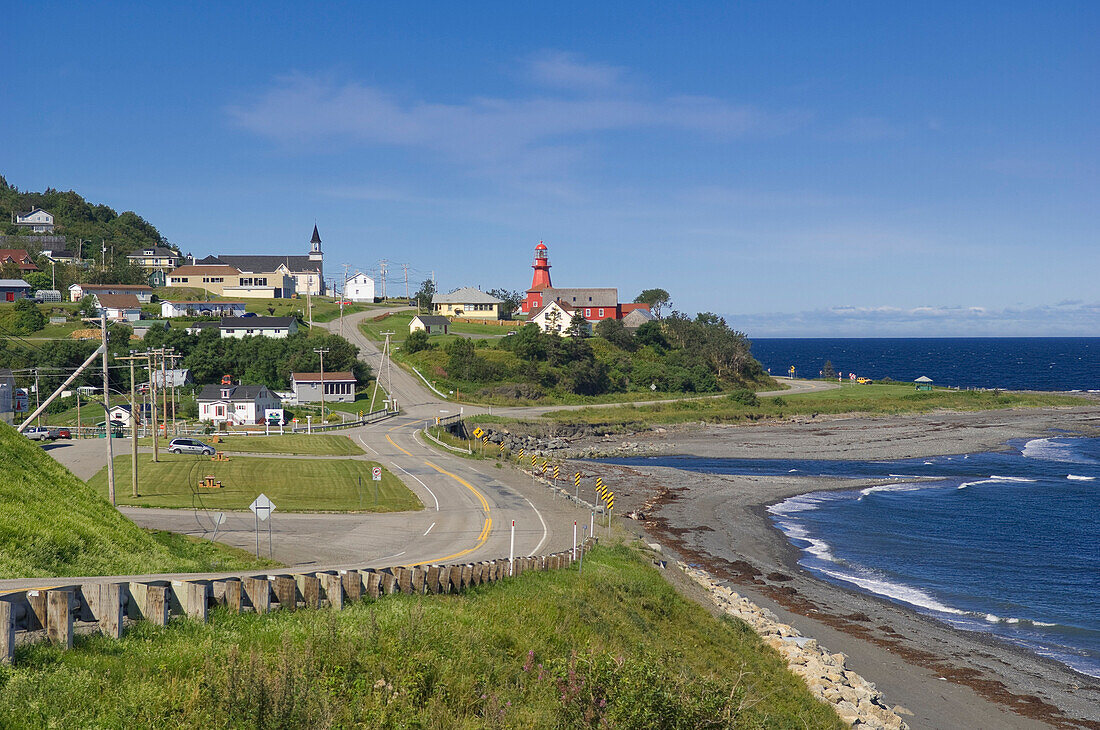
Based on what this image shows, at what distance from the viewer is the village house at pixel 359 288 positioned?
17225cm

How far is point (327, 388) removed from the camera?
288ft

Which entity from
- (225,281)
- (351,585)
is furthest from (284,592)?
(225,281)

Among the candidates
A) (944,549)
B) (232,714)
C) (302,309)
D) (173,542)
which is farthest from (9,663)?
(302,309)

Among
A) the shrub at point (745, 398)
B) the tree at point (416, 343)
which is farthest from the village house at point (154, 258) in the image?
the shrub at point (745, 398)

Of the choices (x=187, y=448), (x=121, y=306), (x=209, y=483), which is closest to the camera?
(x=209, y=483)

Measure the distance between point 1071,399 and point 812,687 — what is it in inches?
4673

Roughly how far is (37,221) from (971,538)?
632 ft

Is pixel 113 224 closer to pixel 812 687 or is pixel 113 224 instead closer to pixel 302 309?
pixel 302 309

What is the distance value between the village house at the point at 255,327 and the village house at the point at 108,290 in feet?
89.1

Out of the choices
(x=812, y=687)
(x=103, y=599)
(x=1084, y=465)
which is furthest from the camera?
(x=1084, y=465)

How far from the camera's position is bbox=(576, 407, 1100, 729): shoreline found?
24188mm

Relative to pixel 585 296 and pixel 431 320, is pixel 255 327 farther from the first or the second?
pixel 585 296

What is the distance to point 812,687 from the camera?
21.5 meters

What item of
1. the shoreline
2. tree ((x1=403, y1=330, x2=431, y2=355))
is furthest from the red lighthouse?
the shoreline
